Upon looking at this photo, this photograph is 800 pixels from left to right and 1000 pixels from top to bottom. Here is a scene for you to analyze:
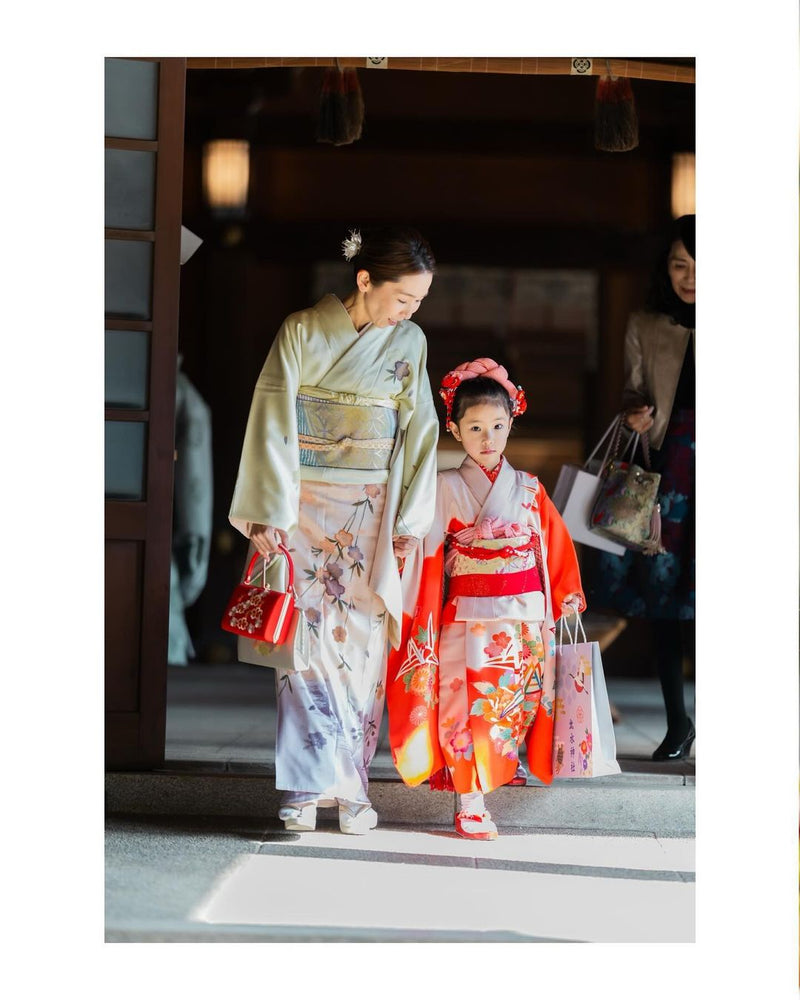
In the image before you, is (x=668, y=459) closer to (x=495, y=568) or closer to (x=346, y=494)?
(x=495, y=568)

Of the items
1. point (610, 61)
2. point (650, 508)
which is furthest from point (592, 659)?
point (610, 61)

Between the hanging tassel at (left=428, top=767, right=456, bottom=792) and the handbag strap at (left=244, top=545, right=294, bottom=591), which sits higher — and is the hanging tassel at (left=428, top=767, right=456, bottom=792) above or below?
below

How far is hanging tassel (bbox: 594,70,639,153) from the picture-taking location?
4906 millimetres

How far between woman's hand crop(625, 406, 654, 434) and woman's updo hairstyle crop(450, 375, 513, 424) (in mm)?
833

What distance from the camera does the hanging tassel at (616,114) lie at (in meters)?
4.91

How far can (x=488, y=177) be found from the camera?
26.2 feet

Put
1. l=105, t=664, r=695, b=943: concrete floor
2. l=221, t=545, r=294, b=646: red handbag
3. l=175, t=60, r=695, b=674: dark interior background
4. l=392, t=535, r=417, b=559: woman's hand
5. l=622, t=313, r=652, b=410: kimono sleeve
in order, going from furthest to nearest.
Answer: l=175, t=60, r=695, b=674: dark interior background → l=622, t=313, r=652, b=410: kimono sleeve → l=392, t=535, r=417, b=559: woman's hand → l=221, t=545, r=294, b=646: red handbag → l=105, t=664, r=695, b=943: concrete floor

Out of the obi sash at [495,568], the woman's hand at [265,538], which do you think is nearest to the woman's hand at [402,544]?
the obi sash at [495,568]

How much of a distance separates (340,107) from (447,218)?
3091 millimetres

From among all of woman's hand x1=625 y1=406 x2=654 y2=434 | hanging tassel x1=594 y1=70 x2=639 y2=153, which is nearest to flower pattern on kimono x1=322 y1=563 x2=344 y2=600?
woman's hand x1=625 y1=406 x2=654 y2=434

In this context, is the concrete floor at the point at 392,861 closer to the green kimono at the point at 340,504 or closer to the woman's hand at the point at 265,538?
the green kimono at the point at 340,504

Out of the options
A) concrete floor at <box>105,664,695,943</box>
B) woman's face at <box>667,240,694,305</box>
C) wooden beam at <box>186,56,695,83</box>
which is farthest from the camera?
woman's face at <box>667,240,694,305</box>

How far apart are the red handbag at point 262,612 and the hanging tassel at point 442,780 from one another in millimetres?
773

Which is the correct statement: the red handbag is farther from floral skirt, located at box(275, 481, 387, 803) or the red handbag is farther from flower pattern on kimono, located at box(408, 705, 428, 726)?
flower pattern on kimono, located at box(408, 705, 428, 726)
